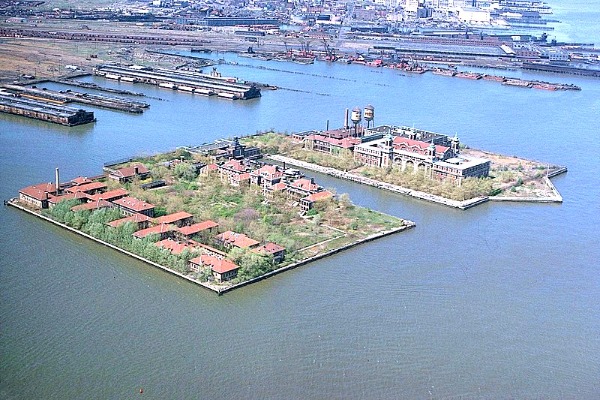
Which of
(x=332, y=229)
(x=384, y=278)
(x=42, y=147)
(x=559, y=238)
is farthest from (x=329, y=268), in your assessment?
(x=42, y=147)

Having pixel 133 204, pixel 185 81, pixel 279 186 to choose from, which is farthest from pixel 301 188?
pixel 185 81

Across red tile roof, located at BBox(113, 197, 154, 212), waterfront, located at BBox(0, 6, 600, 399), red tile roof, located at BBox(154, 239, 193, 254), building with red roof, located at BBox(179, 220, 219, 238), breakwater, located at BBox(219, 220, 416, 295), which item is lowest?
waterfront, located at BBox(0, 6, 600, 399)

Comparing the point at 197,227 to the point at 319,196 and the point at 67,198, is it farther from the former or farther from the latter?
the point at 319,196

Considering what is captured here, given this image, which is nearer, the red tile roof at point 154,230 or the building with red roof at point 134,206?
the red tile roof at point 154,230

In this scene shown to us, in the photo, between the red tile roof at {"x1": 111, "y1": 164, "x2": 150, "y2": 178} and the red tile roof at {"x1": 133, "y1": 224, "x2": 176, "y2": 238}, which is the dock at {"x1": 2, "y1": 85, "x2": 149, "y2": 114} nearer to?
the red tile roof at {"x1": 111, "y1": 164, "x2": 150, "y2": 178}

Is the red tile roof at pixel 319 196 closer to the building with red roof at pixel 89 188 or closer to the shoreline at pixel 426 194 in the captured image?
the shoreline at pixel 426 194

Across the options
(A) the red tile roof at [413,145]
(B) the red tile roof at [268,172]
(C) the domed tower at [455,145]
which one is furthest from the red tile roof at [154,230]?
(C) the domed tower at [455,145]

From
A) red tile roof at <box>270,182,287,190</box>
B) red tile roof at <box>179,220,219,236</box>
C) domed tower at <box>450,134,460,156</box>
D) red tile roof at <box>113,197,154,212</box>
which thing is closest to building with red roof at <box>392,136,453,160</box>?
domed tower at <box>450,134,460,156</box>
